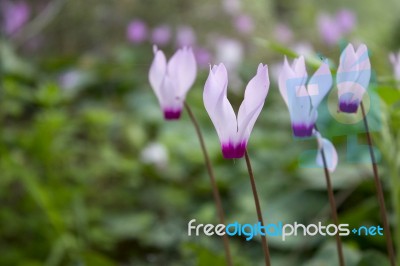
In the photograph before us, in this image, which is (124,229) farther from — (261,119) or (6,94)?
(261,119)

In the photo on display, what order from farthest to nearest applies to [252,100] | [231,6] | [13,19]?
[231,6], [13,19], [252,100]

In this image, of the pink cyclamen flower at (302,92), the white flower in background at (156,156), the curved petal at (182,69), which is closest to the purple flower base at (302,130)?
the pink cyclamen flower at (302,92)

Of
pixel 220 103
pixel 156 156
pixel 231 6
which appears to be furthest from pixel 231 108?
pixel 231 6

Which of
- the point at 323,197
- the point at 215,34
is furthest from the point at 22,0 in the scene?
the point at 323,197

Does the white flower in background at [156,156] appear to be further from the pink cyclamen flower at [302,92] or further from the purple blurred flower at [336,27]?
the pink cyclamen flower at [302,92]

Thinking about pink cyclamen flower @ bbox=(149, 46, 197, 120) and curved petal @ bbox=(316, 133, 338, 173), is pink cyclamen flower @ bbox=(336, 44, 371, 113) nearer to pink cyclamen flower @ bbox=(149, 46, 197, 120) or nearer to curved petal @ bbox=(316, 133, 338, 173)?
curved petal @ bbox=(316, 133, 338, 173)

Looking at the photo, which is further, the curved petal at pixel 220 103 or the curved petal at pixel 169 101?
the curved petal at pixel 169 101

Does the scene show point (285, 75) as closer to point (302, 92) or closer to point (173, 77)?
point (302, 92)
